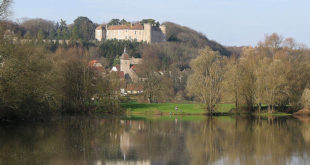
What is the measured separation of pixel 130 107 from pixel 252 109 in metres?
14.5

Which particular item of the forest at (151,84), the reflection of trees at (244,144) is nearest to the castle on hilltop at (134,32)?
the forest at (151,84)

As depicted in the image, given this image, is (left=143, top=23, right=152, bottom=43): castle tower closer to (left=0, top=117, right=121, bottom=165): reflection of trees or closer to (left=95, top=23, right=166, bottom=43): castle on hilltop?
(left=95, top=23, right=166, bottom=43): castle on hilltop

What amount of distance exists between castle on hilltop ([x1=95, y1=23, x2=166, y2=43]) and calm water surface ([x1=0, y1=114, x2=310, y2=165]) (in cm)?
11979

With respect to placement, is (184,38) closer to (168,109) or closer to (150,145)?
(168,109)

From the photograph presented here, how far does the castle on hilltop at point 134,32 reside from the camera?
503 feet

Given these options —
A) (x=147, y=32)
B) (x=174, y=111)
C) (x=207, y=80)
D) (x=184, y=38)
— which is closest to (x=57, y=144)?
(x=207, y=80)

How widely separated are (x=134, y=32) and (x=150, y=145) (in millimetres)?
133250

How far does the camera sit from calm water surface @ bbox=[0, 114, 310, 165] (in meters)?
19.9

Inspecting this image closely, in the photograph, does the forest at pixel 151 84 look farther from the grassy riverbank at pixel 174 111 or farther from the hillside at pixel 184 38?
the hillside at pixel 184 38

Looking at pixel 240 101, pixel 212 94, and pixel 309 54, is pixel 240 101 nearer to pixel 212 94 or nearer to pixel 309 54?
pixel 212 94

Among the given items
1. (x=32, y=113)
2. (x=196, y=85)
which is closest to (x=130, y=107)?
(x=196, y=85)

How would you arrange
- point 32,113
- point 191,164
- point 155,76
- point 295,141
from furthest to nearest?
point 155,76, point 32,113, point 295,141, point 191,164

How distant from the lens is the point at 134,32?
15600cm

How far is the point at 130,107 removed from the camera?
173ft
